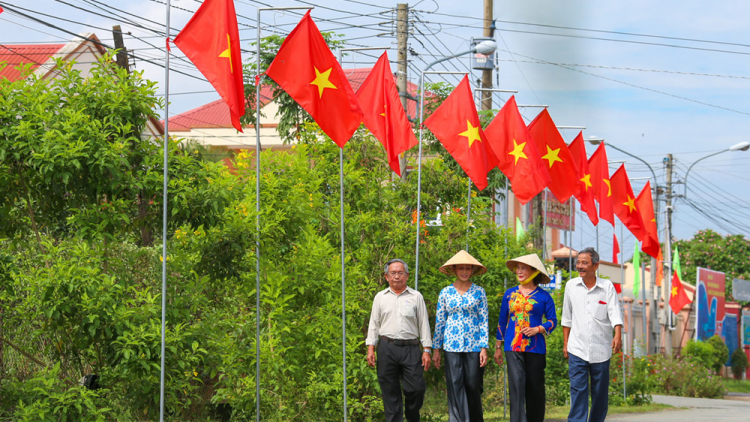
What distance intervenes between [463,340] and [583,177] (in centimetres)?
738

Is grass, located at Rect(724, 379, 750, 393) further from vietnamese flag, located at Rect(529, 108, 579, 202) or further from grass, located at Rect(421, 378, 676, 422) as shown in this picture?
vietnamese flag, located at Rect(529, 108, 579, 202)

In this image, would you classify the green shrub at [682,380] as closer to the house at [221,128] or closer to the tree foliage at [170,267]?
the tree foliage at [170,267]

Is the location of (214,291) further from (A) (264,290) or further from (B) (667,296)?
(B) (667,296)

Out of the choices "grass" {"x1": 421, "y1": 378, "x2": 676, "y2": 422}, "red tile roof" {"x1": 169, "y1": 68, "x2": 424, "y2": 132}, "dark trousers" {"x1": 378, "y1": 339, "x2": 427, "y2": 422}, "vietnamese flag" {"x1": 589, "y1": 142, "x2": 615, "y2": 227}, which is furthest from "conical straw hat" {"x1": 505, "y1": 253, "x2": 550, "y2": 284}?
"red tile roof" {"x1": 169, "y1": 68, "x2": 424, "y2": 132}

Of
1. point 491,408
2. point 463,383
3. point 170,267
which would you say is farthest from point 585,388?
point 491,408

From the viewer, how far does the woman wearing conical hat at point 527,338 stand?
8461 mm

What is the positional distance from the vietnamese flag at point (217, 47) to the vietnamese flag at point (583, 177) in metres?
8.42

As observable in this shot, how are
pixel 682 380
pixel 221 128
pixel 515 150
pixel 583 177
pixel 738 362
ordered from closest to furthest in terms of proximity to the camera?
pixel 515 150, pixel 583 177, pixel 682 380, pixel 738 362, pixel 221 128

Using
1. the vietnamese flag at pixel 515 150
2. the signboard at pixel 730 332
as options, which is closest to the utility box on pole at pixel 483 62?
the vietnamese flag at pixel 515 150

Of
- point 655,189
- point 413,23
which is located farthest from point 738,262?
point 413,23

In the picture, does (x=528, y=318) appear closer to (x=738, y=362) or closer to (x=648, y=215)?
(x=648, y=215)

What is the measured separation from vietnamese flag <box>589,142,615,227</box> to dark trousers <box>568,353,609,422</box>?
793cm

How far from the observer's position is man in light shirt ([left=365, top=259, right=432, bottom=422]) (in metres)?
8.25

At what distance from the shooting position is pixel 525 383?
856cm
